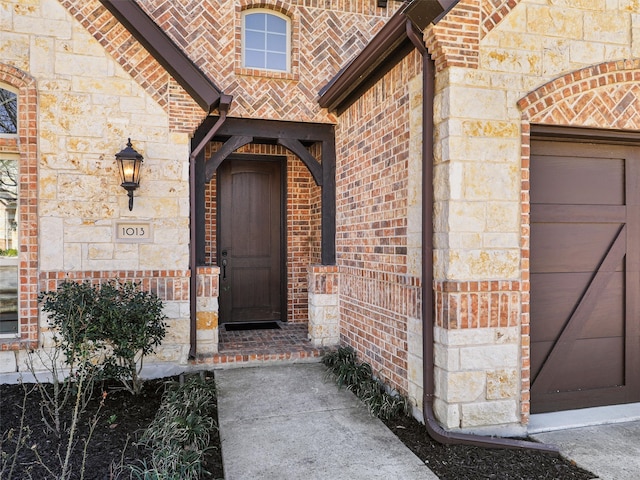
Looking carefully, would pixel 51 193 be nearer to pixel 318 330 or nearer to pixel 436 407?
pixel 318 330

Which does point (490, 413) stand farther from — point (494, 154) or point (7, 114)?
point (7, 114)

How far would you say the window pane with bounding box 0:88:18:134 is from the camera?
197 inches

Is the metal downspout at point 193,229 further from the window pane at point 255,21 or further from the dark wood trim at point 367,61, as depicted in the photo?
the window pane at point 255,21

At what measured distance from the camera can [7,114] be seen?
16.4 feet

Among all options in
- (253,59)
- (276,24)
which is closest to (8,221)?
(253,59)

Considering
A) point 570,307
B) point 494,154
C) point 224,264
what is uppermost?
point 494,154

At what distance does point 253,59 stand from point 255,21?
1.81 feet

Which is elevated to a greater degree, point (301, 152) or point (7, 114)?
point (7, 114)

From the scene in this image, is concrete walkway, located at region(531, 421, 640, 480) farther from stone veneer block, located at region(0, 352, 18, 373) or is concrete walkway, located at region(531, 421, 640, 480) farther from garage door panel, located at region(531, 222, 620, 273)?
stone veneer block, located at region(0, 352, 18, 373)

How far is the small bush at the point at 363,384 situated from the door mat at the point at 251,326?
163 centimetres

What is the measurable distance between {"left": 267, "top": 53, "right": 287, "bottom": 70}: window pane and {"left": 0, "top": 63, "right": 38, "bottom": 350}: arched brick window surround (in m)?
2.84

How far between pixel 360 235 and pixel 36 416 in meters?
3.63

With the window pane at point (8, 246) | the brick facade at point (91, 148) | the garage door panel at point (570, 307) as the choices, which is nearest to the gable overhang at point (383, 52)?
the brick facade at point (91, 148)

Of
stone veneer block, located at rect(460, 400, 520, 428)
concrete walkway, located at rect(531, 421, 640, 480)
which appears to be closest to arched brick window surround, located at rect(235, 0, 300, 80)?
stone veneer block, located at rect(460, 400, 520, 428)
